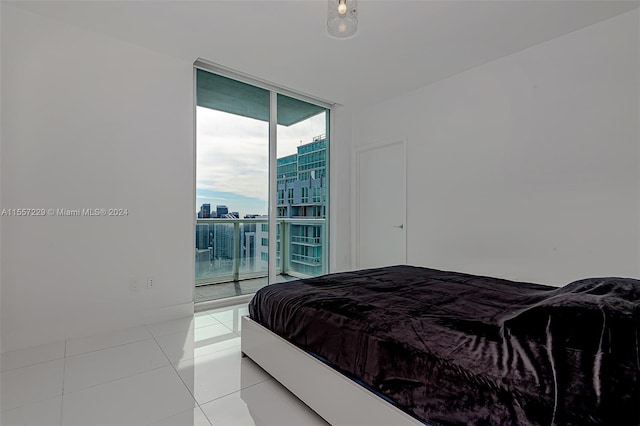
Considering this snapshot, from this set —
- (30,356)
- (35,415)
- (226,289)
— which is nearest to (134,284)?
(30,356)

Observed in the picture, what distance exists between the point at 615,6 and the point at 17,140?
464 cm

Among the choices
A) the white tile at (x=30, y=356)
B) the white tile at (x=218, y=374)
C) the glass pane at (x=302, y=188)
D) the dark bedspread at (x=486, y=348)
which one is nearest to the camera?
the dark bedspread at (x=486, y=348)

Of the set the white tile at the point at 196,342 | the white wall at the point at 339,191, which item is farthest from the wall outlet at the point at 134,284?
the white wall at the point at 339,191

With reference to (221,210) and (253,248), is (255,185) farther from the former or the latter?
(253,248)

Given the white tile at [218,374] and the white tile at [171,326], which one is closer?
the white tile at [218,374]

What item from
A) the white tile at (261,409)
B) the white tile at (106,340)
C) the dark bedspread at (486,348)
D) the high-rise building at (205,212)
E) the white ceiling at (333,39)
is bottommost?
the white tile at (106,340)

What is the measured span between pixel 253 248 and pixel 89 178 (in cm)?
193

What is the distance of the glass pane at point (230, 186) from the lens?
357cm

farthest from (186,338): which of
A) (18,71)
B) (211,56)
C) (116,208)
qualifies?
(211,56)

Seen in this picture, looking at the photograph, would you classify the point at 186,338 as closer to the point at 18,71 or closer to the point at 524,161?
the point at 18,71

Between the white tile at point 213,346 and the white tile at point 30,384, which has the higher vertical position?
the white tile at point 30,384

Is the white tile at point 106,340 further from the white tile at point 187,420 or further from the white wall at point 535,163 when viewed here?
the white wall at point 535,163

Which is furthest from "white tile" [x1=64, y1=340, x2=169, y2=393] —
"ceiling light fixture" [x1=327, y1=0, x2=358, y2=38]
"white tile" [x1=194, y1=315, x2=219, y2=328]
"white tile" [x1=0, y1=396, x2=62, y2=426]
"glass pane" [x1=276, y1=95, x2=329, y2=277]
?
"ceiling light fixture" [x1=327, y1=0, x2=358, y2=38]

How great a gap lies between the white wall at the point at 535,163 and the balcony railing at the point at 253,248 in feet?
4.73
